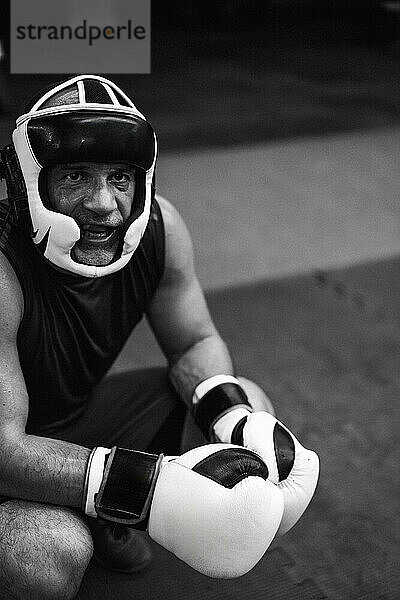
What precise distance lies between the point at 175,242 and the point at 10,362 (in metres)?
0.56

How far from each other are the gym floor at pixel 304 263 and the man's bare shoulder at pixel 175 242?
0.79 metres

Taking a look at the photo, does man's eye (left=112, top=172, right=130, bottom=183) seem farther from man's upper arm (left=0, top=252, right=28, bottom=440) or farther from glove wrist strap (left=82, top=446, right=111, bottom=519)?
glove wrist strap (left=82, top=446, right=111, bottom=519)

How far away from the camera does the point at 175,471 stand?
5.96 feet

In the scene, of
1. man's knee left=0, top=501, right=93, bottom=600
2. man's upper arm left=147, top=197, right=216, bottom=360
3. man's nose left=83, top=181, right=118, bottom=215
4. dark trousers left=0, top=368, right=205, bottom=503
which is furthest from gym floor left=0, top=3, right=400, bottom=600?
man's nose left=83, top=181, right=118, bottom=215

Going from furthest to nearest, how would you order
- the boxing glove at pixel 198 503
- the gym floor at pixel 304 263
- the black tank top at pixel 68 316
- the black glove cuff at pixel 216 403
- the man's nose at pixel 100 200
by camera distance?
the gym floor at pixel 304 263 → the black glove cuff at pixel 216 403 → the black tank top at pixel 68 316 → the man's nose at pixel 100 200 → the boxing glove at pixel 198 503

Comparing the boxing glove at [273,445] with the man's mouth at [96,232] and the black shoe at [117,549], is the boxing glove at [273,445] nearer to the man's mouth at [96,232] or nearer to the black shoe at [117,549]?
the black shoe at [117,549]

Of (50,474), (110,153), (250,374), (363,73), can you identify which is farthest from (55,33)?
(363,73)

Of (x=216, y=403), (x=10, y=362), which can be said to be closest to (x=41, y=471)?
(x=10, y=362)

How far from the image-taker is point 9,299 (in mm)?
1893

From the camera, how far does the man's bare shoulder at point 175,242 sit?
87.5 inches

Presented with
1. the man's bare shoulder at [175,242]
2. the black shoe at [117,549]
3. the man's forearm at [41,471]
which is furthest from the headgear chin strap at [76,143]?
the black shoe at [117,549]

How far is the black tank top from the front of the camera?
1993mm

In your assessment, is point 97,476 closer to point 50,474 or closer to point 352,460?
point 50,474

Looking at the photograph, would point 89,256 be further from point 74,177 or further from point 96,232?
point 74,177
